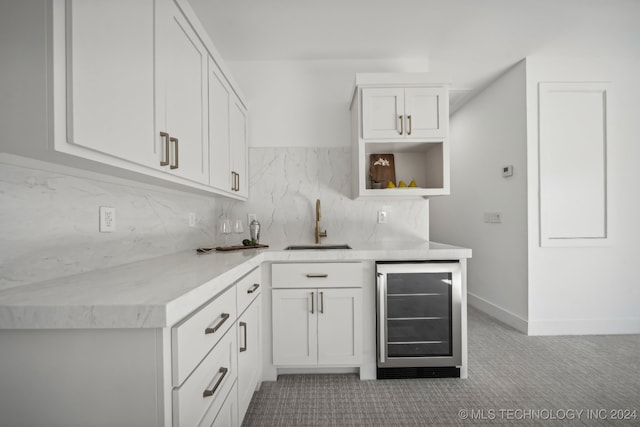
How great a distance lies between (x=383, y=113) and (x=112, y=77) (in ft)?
5.87

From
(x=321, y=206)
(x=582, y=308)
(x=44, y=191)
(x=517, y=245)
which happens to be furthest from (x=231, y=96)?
(x=582, y=308)

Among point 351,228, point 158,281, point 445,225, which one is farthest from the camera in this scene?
point 445,225

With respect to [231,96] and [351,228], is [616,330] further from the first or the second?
[231,96]

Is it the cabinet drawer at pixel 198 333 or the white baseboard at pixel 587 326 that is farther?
the white baseboard at pixel 587 326

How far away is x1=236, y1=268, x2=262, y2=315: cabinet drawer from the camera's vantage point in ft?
4.81

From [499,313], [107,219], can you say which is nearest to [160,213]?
[107,219]

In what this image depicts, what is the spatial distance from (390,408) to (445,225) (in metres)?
3.32

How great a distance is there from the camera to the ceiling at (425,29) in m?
2.10

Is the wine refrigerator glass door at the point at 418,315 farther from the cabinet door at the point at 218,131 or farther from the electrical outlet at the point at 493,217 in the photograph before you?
the electrical outlet at the point at 493,217

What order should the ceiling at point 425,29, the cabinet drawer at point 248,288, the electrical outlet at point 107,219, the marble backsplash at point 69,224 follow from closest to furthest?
the marble backsplash at point 69,224, the electrical outlet at point 107,219, the cabinet drawer at point 248,288, the ceiling at point 425,29

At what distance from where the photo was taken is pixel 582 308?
287cm

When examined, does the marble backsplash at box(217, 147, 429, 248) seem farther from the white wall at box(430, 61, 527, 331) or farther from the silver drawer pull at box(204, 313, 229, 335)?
the silver drawer pull at box(204, 313, 229, 335)

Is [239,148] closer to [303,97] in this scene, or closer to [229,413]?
[303,97]

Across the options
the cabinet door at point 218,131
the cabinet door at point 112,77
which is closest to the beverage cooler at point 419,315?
the cabinet door at point 218,131
